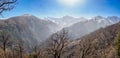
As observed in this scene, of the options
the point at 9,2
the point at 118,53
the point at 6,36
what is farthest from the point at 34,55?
the point at 9,2

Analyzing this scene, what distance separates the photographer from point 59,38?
4484cm

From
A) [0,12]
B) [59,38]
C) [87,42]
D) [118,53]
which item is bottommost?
[118,53]

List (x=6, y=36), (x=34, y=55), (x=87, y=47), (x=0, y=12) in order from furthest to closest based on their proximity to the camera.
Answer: (x=34, y=55), (x=6, y=36), (x=87, y=47), (x=0, y=12)

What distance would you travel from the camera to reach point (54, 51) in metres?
45.8

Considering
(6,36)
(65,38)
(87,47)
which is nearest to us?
(65,38)

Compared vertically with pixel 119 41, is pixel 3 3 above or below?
above

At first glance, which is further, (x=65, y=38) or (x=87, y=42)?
(x=87, y=42)

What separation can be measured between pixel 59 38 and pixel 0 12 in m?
28.6

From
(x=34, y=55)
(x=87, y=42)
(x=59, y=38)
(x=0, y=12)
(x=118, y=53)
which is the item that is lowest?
(x=34, y=55)

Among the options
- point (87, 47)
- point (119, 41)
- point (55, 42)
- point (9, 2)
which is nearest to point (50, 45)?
point (55, 42)

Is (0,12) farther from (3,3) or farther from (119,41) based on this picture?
(119,41)

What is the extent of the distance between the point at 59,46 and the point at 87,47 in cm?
1122

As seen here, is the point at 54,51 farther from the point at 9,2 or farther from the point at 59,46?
the point at 9,2

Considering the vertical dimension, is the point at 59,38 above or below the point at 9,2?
below
